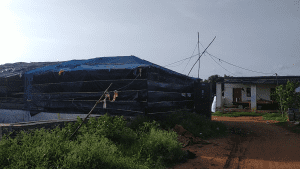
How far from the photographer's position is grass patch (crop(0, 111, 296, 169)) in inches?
150

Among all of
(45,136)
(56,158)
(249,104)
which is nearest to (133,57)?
(45,136)

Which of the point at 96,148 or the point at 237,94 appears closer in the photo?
the point at 96,148

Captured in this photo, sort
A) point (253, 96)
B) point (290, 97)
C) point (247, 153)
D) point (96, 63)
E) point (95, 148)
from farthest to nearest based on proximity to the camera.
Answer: point (253, 96) → point (290, 97) → point (96, 63) → point (247, 153) → point (95, 148)

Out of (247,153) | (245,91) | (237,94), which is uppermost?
(245,91)

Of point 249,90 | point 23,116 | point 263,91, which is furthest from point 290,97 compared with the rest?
point 23,116

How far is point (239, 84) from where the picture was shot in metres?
21.4

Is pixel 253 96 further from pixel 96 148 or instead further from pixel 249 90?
pixel 96 148

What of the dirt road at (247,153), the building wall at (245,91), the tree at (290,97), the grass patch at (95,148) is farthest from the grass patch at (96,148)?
the building wall at (245,91)

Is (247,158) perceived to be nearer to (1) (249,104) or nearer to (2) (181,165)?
(2) (181,165)

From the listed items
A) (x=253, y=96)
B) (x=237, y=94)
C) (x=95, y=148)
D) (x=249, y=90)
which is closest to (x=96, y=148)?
(x=95, y=148)

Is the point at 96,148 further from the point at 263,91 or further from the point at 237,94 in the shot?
the point at 263,91

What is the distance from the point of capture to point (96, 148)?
4105 mm

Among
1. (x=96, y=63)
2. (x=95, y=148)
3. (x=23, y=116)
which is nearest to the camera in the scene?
(x=95, y=148)

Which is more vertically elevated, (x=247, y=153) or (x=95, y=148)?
(x=95, y=148)
